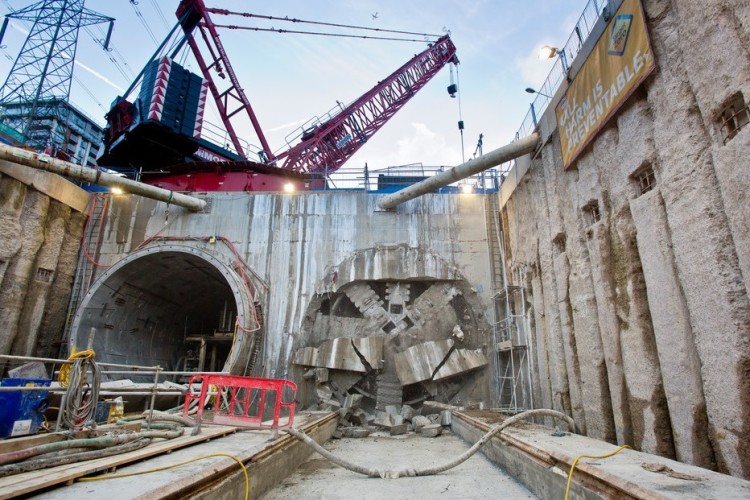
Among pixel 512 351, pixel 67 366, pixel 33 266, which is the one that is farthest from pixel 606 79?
pixel 33 266

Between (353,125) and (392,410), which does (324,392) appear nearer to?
(392,410)

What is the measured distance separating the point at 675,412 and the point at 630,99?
455 cm

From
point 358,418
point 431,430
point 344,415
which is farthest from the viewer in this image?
point 358,418

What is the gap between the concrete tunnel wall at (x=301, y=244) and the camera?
41.7 feet

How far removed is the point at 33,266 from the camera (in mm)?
11977

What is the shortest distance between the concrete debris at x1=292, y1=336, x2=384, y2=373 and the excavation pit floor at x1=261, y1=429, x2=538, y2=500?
3.35 meters

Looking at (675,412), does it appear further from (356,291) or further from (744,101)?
(356,291)

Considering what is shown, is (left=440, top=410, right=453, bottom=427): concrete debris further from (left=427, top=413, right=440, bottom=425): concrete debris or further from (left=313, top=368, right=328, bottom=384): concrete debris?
(left=313, top=368, right=328, bottom=384): concrete debris

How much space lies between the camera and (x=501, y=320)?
39.6ft

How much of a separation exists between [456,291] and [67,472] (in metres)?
10.8

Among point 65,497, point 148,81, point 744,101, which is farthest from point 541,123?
point 148,81

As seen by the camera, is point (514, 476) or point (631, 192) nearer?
point (514, 476)

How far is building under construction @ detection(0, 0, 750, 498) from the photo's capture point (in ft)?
14.7

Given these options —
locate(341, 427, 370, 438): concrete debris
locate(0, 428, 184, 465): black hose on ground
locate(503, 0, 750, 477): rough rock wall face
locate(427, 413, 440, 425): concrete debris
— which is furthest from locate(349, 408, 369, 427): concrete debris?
locate(0, 428, 184, 465): black hose on ground
